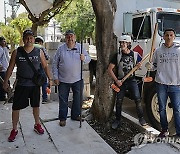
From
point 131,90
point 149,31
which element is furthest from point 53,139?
point 149,31

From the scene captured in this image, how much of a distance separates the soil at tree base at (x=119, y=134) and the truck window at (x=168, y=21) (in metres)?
2.14

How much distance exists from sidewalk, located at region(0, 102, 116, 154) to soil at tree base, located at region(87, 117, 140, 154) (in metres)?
0.15

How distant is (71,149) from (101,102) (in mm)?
1184

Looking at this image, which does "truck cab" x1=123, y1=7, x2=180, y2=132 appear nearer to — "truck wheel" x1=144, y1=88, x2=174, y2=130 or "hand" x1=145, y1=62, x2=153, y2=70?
"truck wheel" x1=144, y1=88, x2=174, y2=130

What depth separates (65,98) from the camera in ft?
13.8

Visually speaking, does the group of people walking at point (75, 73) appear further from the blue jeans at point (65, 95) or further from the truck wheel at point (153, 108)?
the truck wheel at point (153, 108)

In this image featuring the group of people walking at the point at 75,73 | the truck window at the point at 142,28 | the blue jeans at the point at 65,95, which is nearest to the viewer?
the group of people walking at the point at 75,73

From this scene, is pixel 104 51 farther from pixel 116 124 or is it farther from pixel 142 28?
pixel 142 28

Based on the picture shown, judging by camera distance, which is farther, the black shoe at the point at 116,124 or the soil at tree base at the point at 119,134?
the black shoe at the point at 116,124

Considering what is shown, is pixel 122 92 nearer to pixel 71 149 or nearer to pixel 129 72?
pixel 129 72

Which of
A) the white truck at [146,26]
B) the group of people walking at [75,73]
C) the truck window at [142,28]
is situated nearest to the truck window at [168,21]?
the white truck at [146,26]

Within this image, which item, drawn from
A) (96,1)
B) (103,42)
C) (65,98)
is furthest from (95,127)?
(96,1)

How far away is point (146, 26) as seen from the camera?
17.8ft

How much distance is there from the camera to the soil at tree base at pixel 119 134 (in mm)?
3653
